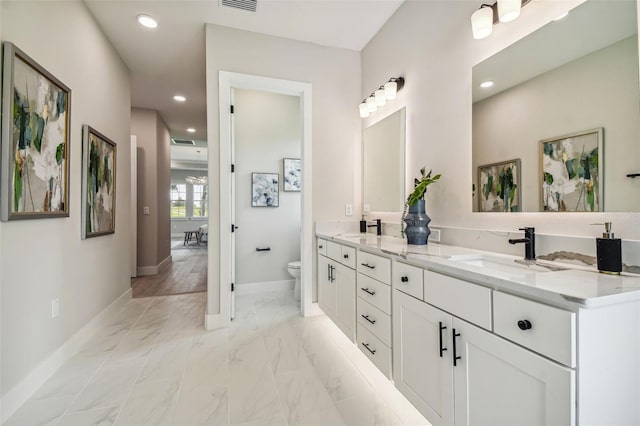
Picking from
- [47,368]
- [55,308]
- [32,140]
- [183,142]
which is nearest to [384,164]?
[32,140]

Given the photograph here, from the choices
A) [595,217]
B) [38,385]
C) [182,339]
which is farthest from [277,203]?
[595,217]

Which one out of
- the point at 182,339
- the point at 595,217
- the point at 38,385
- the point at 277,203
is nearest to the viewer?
Answer: the point at 595,217

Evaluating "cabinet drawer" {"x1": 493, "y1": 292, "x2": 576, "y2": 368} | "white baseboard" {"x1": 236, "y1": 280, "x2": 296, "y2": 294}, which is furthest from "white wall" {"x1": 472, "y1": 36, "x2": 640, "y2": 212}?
"white baseboard" {"x1": 236, "y1": 280, "x2": 296, "y2": 294}

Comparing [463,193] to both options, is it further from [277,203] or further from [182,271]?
[182,271]

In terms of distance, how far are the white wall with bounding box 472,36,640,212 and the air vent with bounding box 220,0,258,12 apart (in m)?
2.01

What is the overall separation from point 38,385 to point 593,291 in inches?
110

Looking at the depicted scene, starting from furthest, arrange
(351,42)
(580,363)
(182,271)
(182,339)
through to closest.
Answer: (182,271), (351,42), (182,339), (580,363)

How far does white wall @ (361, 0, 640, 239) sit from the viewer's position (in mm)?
1373

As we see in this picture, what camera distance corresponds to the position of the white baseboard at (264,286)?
12.1ft

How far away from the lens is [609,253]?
1002 mm

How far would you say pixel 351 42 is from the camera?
293cm

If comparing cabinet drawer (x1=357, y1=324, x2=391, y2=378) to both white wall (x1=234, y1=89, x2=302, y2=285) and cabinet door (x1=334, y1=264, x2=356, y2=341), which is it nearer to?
cabinet door (x1=334, y1=264, x2=356, y2=341)

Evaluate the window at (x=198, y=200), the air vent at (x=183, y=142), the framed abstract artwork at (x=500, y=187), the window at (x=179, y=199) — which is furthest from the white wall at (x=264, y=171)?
the window at (x=179, y=199)

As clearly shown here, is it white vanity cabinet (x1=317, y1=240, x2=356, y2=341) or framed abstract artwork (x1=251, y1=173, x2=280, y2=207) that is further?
framed abstract artwork (x1=251, y1=173, x2=280, y2=207)
